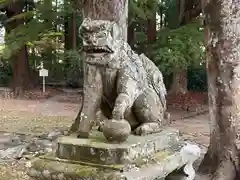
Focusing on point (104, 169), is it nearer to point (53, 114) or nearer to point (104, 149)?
point (104, 149)

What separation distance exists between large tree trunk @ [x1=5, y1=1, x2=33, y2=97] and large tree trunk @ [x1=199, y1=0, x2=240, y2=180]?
13408mm

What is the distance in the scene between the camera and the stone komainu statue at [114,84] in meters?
2.87

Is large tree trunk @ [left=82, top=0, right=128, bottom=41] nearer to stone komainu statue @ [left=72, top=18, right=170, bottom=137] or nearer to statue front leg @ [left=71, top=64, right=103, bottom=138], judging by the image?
stone komainu statue @ [left=72, top=18, right=170, bottom=137]

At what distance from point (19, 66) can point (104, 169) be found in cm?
1629

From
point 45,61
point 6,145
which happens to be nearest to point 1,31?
point 45,61

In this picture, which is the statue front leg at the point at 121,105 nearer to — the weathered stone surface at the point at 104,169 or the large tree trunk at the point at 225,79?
the weathered stone surface at the point at 104,169

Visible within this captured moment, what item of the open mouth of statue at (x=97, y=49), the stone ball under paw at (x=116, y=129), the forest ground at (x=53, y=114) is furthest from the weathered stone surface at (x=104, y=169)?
the forest ground at (x=53, y=114)

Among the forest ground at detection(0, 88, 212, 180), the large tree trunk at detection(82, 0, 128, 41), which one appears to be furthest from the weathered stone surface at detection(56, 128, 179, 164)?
the large tree trunk at detection(82, 0, 128, 41)

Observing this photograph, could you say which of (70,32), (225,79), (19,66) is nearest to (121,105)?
(225,79)

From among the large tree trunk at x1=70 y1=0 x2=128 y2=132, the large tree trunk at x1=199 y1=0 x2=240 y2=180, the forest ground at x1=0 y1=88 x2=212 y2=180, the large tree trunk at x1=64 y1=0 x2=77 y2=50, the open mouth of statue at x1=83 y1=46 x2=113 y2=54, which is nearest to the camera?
the open mouth of statue at x1=83 y1=46 x2=113 y2=54

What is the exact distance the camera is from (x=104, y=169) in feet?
9.04

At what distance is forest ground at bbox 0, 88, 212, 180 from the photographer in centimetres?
911

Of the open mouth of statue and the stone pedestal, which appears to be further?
the open mouth of statue

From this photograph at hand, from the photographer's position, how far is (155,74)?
139 inches
